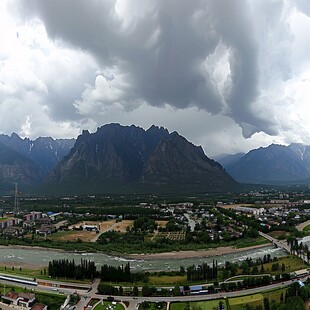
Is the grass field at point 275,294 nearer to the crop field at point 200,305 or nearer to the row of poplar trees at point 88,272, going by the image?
the crop field at point 200,305

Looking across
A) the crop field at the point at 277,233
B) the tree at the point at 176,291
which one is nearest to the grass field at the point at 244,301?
the tree at the point at 176,291

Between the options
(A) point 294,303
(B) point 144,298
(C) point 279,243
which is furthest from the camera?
(C) point 279,243

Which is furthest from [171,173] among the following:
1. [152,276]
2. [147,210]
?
[152,276]

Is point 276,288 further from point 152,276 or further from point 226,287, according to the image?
point 152,276

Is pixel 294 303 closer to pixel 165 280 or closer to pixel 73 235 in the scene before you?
pixel 165 280

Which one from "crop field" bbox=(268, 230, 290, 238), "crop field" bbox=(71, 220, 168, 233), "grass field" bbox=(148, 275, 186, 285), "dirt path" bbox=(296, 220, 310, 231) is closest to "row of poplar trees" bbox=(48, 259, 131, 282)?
"grass field" bbox=(148, 275, 186, 285)

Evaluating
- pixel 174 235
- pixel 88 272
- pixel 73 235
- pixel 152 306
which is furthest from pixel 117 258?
pixel 73 235
